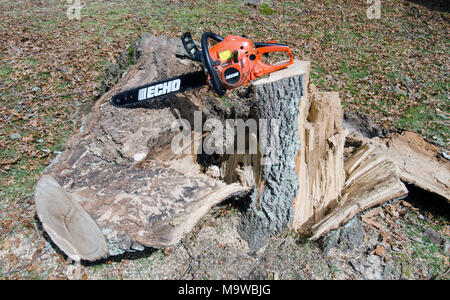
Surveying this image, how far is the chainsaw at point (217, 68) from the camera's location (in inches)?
121

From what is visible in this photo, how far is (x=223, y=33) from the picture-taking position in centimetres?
684

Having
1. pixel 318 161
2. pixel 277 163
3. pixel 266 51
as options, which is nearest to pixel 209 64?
pixel 266 51

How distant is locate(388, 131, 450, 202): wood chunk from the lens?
3289mm

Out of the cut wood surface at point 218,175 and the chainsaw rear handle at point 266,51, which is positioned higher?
the chainsaw rear handle at point 266,51

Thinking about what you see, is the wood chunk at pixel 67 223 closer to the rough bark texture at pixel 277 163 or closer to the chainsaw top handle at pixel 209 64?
the rough bark texture at pixel 277 163

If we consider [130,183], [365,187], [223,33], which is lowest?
[365,187]

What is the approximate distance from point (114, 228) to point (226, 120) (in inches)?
82.1

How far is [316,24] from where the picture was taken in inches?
292

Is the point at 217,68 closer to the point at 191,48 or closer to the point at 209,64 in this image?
the point at 209,64

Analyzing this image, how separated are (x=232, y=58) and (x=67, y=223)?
212cm

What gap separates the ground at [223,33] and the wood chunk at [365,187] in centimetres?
38

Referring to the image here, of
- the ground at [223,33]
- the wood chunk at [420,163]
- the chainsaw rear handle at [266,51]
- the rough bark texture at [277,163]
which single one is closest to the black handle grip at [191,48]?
the chainsaw rear handle at [266,51]
